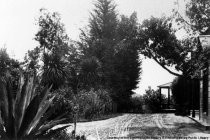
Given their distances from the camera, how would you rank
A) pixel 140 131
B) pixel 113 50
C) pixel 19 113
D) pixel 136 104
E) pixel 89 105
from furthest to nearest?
pixel 113 50
pixel 136 104
pixel 89 105
pixel 140 131
pixel 19 113

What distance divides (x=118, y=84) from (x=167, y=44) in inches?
570

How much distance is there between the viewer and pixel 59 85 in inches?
1216

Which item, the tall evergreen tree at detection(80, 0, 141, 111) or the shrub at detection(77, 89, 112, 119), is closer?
the shrub at detection(77, 89, 112, 119)

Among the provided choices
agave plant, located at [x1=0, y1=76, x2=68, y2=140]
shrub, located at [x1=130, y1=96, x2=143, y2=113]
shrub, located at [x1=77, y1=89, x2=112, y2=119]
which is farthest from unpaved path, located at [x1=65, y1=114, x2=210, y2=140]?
shrub, located at [x1=130, y1=96, x2=143, y2=113]

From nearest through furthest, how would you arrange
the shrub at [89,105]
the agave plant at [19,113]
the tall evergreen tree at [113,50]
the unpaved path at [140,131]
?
the agave plant at [19,113] → the unpaved path at [140,131] → the shrub at [89,105] → the tall evergreen tree at [113,50]

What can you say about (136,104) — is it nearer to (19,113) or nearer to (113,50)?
(113,50)

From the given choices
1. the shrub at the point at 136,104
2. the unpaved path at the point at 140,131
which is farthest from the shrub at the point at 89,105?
the shrub at the point at 136,104

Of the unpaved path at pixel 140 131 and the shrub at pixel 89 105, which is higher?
the shrub at pixel 89 105

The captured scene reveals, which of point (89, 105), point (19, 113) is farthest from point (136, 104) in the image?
point (19, 113)

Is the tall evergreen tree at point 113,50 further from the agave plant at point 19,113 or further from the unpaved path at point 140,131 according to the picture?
the agave plant at point 19,113

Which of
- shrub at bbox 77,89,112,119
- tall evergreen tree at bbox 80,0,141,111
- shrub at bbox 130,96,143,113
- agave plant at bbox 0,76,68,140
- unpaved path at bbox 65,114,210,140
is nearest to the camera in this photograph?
agave plant at bbox 0,76,68,140

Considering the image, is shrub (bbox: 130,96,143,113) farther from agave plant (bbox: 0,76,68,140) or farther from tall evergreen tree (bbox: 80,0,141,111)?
agave plant (bbox: 0,76,68,140)

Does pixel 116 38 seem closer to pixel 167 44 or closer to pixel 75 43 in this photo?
pixel 75 43

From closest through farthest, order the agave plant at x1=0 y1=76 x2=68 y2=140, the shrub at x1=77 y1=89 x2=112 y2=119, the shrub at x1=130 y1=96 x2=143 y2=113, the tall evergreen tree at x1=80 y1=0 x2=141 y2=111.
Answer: the agave plant at x1=0 y1=76 x2=68 y2=140 → the shrub at x1=77 y1=89 x2=112 y2=119 → the shrub at x1=130 y1=96 x2=143 y2=113 → the tall evergreen tree at x1=80 y1=0 x2=141 y2=111
